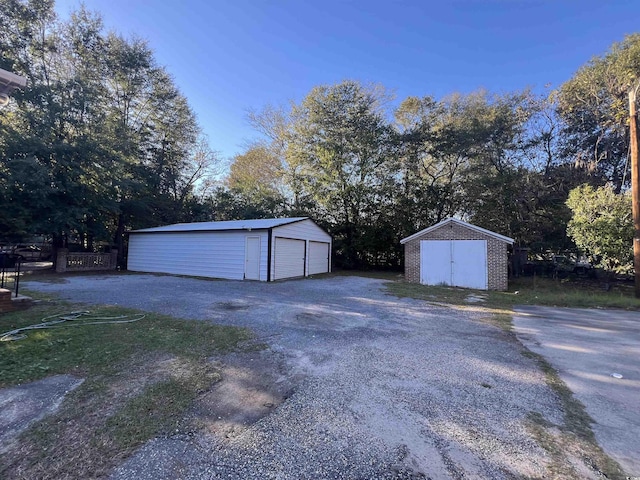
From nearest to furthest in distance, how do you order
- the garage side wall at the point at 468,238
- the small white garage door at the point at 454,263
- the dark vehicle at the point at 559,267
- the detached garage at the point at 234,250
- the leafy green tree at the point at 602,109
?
the garage side wall at the point at 468,238 < the small white garage door at the point at 454,263 < the detached garage at the point at 234,250 < the leafy green tree at the point at 602,109 < the dark vehicle at the point at 559,267

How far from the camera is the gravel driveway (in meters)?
1.94

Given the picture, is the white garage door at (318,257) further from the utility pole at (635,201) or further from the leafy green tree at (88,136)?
the utility pole at (635,201)

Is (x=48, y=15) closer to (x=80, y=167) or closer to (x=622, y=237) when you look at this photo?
(x=80, y=167)

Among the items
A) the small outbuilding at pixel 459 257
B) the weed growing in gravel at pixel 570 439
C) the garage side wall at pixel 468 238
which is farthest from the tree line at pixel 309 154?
the weed growing in gravel at pixel 570 439

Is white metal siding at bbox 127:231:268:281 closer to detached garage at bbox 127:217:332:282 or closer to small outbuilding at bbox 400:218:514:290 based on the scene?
detached garage at bbox 127:217:332:282

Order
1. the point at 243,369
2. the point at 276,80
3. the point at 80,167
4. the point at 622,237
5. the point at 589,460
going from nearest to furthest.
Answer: the point at 589,460, the point at 243,369, the point at 622,237, the point at 80,167, the point at 276,80

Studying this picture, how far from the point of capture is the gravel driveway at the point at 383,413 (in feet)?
6.37

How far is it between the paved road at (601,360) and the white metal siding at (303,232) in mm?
8814

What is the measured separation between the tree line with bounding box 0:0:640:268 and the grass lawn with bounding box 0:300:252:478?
11.8 meters

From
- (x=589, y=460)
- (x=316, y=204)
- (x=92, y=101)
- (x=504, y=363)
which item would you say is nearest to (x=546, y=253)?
(x=316, y=204)

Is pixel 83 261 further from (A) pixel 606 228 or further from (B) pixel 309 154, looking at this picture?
(A) pixel 606 228

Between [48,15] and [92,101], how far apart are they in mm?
5687

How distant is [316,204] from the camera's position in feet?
68.8

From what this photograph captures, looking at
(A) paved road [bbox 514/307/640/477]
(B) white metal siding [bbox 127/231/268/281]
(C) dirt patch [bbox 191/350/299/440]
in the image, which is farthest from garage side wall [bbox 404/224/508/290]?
(C) dirt patch [bbox 191/350/299/440]
